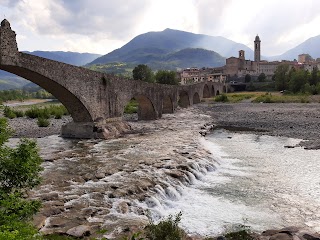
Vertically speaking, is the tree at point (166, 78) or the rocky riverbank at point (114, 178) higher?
the tree at point (166, 78)

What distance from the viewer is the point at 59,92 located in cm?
2353

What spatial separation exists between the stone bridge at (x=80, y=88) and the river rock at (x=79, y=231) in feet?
37.9

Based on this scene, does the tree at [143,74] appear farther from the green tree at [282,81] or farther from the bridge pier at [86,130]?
the bridge pier at [86,130]

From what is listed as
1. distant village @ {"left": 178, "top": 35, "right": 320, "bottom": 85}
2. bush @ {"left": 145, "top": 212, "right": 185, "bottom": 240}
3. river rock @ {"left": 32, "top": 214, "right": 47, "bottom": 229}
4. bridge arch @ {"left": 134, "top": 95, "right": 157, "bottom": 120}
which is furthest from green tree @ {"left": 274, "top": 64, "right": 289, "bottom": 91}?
bush @ {"left": 145, "top": 212, "right": 185, "bottom": 240}

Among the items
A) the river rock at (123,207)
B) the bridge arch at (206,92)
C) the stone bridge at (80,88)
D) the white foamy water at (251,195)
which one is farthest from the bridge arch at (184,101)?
the river rock at (123,207)

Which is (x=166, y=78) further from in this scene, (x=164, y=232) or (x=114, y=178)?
(x=164, y=232)

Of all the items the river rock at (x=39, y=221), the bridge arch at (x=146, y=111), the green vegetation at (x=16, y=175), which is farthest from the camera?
the bridge arch at (x=146, y=111)

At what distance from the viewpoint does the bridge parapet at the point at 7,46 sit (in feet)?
56.7

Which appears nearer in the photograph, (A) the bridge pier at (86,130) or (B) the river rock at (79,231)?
(B) the river rock at (79,231)

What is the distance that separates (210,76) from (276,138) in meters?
118

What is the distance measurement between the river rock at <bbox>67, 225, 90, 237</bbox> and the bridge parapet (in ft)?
37.9

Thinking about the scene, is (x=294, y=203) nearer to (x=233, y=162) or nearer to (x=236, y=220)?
(x=236, y=220)

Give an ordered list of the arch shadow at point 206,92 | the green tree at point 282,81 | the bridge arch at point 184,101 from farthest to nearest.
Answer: the arch shadow at point 206,92 < the green tree at point 282,81 < the bridge arch at point 184,101

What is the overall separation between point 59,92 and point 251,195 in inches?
606
